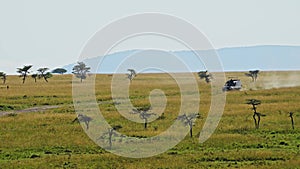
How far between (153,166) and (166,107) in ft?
94.9

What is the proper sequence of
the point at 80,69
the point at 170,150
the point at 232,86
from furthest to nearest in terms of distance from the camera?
1. the point at 80,69
2. the point at 232,86
3. the point at 170,150

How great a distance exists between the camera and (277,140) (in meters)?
35.1

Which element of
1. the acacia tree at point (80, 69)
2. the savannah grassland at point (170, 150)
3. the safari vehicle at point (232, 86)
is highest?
the acacia tree at point (80, 69)

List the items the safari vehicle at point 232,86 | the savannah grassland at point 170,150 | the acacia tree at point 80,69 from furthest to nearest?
1. the acacia tree at point 80,69
2. the safari vehicle at point 232,86
3. the savannah grassland at point 170,150

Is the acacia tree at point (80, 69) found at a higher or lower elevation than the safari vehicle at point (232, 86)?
higher

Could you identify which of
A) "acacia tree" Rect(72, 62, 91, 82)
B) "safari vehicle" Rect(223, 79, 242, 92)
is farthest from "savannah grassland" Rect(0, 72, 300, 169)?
"acacia tree" Rect(72, 62, 91, 82)

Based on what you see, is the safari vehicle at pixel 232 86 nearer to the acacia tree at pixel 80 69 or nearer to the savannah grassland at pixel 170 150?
the savannah grassland at pixel 170 150

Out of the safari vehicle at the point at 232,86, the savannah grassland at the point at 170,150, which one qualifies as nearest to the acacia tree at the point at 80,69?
the safari vehicle at the point at 232,86

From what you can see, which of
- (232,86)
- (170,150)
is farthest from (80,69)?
(170,150)

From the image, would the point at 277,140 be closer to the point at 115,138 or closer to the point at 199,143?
the point at 199,143

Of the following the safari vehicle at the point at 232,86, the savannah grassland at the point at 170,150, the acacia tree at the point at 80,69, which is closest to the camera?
the savannah grassland at the point at 170,150

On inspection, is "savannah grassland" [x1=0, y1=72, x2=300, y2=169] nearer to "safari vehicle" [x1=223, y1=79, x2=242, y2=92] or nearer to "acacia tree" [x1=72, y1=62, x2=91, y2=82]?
"safari vehicle" [x1=223, y1=79, x2=242, y2=92]

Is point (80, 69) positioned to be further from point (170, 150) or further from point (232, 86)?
point (170, 150)

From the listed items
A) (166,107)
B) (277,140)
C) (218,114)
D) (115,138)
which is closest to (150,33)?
(115,138)
